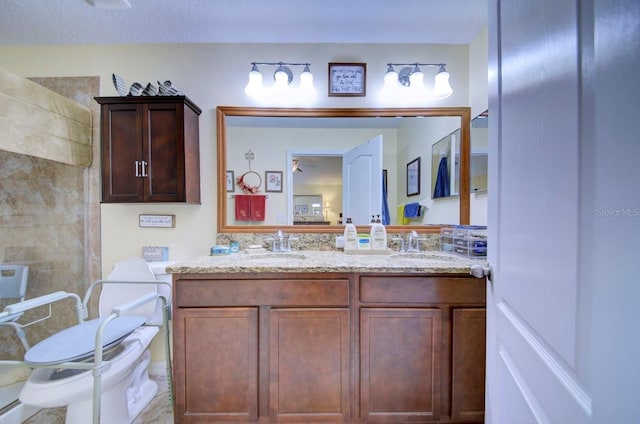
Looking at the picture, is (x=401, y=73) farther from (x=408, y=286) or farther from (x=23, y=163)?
(x=23, y=163)

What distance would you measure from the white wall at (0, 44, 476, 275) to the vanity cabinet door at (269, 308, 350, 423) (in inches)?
37.1

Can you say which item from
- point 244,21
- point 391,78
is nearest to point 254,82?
point 244,21

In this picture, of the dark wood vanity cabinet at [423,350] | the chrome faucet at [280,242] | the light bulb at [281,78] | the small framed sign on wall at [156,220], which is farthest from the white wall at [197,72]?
the dark wood vanity cabinet at [423,350]

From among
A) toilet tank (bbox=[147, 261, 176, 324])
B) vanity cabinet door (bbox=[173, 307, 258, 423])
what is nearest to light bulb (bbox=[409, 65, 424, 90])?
vanity cabinet door (bbox=[173, 307, 258, 423])

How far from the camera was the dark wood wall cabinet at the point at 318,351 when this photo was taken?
1306 mm

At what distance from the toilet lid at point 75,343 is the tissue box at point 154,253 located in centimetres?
50

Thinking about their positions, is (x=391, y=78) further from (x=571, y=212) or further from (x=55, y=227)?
(x=55, y=227)

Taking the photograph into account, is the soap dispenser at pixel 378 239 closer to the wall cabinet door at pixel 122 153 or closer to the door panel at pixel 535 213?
the door panel at pixel 535 213

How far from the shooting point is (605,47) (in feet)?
1.31

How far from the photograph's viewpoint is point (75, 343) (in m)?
1.20

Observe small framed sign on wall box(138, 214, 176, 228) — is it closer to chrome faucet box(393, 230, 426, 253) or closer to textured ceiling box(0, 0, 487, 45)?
textured ceiling box(0, 0, 487, 45)

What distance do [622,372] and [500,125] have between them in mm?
638

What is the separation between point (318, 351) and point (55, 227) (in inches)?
80.6

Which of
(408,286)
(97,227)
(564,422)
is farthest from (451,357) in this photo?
(97,227)
